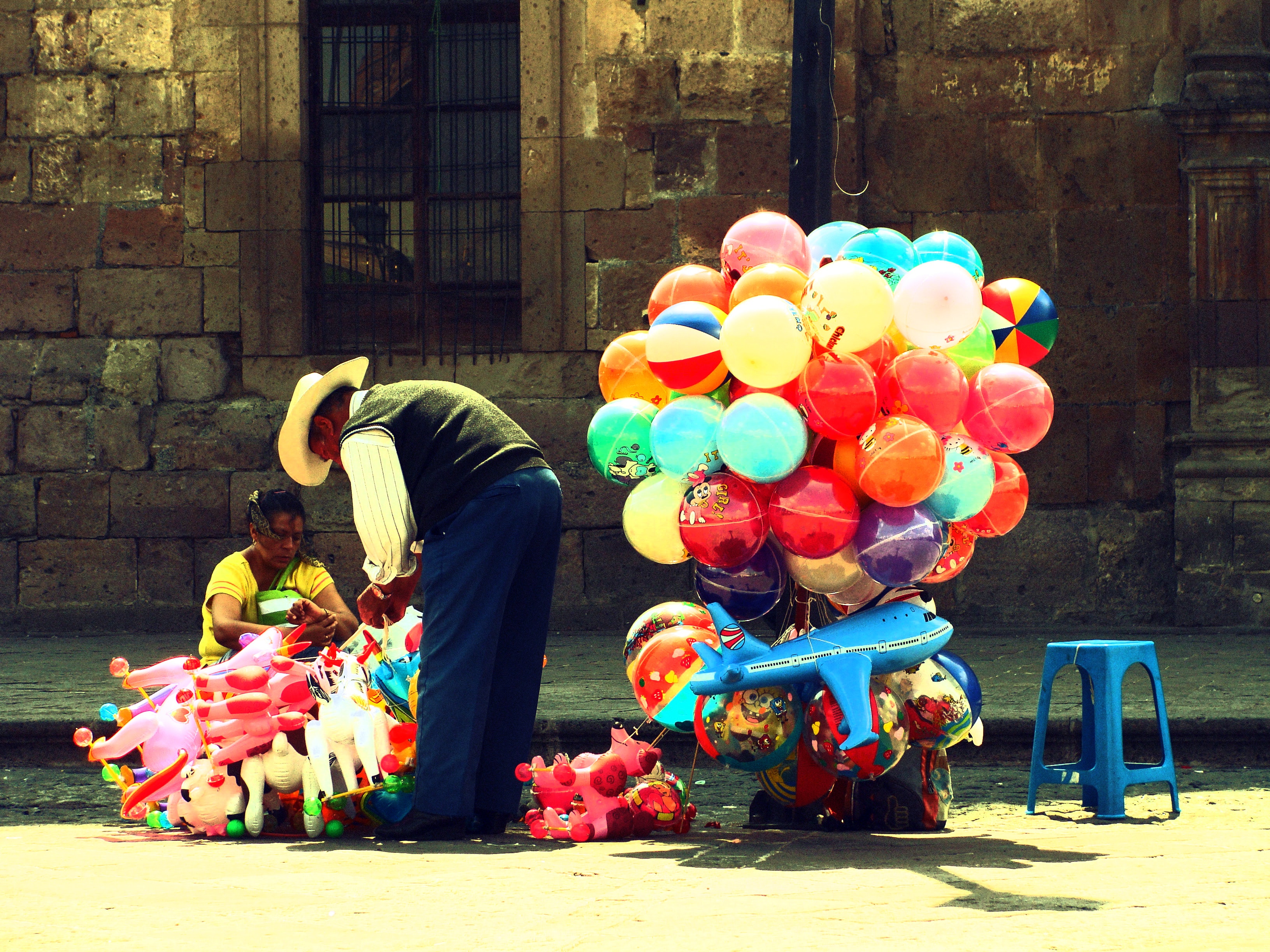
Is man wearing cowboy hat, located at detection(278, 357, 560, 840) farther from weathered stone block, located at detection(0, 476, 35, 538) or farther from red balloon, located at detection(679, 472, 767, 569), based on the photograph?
weathered stone block, located at detection(0, 476, 35, 538)

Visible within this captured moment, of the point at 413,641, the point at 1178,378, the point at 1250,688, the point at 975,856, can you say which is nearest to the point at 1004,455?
the point at 975,856

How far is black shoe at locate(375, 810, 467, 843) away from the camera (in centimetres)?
467

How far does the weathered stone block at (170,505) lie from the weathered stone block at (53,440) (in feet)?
1.11

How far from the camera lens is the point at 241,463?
35.0 feet

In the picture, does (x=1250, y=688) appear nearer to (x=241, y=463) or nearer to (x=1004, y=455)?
(x=1004, y=455)

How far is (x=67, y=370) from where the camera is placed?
35.4 ft

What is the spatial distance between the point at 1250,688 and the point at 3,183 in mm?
8464

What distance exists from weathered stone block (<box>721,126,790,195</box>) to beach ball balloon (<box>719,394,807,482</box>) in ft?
20.4

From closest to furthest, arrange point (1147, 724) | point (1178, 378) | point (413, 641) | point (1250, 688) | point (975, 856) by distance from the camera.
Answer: point (975, 856) < point (413, 641) < point (1147, 724) < point (1250, 688) < point (1178, 378)

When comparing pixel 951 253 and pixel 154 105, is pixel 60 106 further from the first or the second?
pixel 951 253

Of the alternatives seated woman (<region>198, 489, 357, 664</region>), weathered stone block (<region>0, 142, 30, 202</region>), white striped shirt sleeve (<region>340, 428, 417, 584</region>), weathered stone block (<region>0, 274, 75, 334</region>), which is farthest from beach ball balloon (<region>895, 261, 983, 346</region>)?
weathered stone block (<region>0, 142, 30, 202</region>)

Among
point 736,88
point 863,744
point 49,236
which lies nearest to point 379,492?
point 863,744

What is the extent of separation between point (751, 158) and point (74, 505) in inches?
199

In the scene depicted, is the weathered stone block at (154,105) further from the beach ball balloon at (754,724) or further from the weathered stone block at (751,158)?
the beach ball balloon at (754,724)
